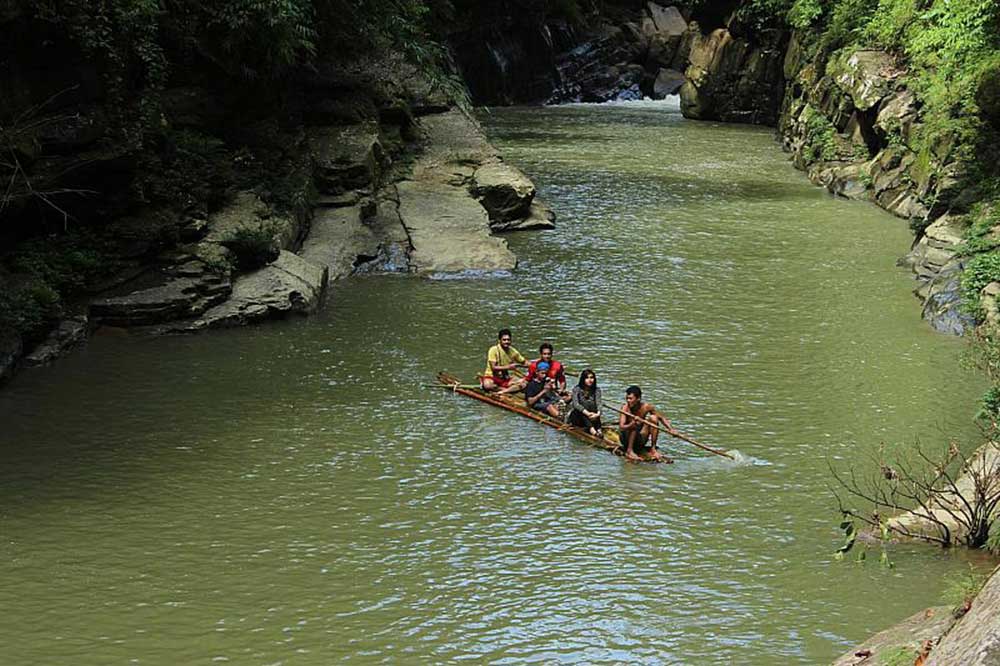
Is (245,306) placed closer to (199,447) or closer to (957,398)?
(199,447)

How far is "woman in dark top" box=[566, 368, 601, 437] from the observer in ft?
45.5

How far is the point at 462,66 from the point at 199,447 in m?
39.3

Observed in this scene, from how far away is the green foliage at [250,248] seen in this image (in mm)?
19188

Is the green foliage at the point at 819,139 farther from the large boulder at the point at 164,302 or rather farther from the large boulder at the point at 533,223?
the large boulder at the point at 164,302

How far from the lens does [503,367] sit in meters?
15.4

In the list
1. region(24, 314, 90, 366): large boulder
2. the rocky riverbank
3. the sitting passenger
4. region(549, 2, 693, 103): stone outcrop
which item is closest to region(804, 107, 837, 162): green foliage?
the rocky riverbank

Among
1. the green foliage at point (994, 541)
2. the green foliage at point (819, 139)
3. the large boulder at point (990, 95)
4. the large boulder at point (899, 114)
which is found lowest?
the green foliage at point (994, 541)

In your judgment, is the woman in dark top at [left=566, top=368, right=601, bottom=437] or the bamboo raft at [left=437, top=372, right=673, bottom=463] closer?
the bamboo raft at [left=437, top=372, right=673, bottom=463]

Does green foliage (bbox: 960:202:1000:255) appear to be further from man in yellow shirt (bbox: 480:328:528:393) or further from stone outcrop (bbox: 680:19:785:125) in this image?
stone outcrop (bbox: 680:19:785:125)

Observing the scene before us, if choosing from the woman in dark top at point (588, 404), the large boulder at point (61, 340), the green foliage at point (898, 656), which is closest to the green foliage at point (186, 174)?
the large boulder at point (61, 340)

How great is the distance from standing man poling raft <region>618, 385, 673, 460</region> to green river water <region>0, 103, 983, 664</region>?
337 mm

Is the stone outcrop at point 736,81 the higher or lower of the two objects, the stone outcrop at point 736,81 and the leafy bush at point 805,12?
the lower

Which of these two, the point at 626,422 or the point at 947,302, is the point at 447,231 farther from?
the point at 626,422

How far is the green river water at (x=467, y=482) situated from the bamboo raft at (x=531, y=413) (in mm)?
199
